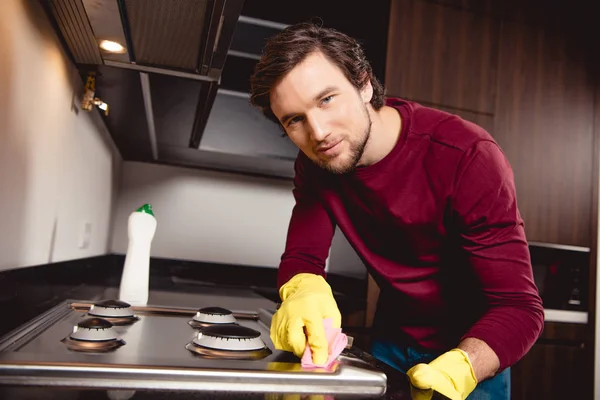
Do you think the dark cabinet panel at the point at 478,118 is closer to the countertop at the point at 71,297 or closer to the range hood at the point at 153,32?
the countertop at the point at 71,297

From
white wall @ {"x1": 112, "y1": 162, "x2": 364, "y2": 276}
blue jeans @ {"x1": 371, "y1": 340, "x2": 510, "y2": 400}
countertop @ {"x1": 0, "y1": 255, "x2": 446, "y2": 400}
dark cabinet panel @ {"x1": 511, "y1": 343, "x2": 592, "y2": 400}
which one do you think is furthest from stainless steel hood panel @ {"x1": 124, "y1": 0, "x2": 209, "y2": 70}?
dark cabinet panel @ {"x1": 511, "y1": 343, "x2": 592, "y2": 400}

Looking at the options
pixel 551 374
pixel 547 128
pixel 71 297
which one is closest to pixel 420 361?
pixel 71 297

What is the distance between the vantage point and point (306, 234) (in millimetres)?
1228

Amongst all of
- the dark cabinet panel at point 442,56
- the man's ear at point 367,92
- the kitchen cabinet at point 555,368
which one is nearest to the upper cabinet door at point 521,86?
the dark cabinet panel at point 442,56

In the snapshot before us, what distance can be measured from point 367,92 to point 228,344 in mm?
661

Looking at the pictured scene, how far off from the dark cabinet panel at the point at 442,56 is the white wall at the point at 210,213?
834 mm

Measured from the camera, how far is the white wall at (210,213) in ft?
8.40

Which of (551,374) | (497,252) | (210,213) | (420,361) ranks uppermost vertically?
(210,213)

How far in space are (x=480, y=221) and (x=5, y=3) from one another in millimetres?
871

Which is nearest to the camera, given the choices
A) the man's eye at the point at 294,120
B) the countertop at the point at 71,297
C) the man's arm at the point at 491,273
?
the countertop at the point at 71,297

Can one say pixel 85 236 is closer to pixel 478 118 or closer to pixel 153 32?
pixel 153 32

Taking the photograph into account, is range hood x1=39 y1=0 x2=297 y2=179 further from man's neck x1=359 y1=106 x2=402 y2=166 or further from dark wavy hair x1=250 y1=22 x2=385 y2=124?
man's neck x1=359 y1=106 x2=402 y2=166

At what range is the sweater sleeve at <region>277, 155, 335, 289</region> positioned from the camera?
1.18 m

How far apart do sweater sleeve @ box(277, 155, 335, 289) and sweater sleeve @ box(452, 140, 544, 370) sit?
35 centimetres
